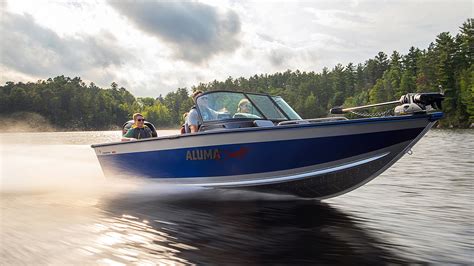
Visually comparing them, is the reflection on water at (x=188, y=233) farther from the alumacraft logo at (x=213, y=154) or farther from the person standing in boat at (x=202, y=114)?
the person standing in boat at (x=202, y=114)

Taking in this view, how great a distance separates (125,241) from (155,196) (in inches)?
146

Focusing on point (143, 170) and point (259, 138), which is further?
point (143, 170)

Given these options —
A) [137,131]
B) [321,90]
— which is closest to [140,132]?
[137,131]

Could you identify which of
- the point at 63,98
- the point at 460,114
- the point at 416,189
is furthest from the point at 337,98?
the point at 416,189

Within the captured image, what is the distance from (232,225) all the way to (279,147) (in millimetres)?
1788

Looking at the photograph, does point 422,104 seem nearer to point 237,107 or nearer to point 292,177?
point 292,177

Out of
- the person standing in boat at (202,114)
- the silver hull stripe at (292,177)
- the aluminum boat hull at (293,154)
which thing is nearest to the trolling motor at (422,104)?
the aluminum boat hull at (293,154)

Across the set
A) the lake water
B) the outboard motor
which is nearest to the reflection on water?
the lake water

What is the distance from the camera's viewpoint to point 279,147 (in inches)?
310

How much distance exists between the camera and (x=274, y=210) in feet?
26.3

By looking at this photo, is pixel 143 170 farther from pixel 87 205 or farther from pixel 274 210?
pixel 274 210

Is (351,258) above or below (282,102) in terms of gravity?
below

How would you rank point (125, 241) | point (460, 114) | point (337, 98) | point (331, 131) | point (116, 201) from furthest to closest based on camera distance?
1. point (337, 98)
2. point (460, 114)
3. point (116, 201)
4. point (331, 131)
5. point (125, 241)

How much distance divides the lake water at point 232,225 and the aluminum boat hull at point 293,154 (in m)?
0.49
